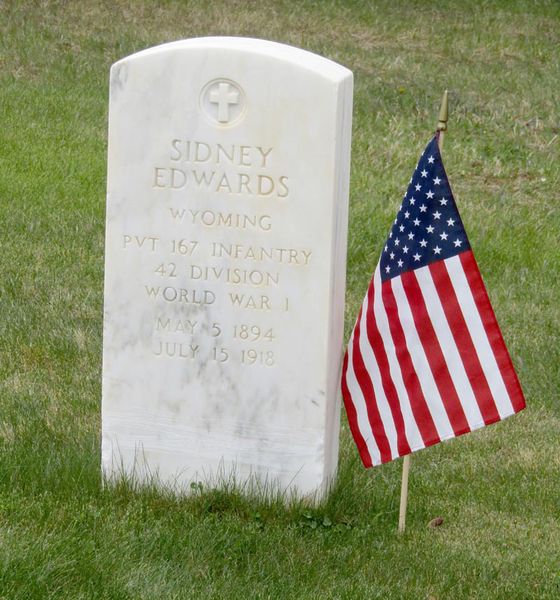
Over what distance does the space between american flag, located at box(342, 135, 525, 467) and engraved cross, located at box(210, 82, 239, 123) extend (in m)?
0.76

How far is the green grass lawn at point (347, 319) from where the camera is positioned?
14.8ft

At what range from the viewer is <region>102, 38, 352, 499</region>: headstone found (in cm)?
476

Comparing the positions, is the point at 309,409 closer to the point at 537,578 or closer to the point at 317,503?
the point at 317,503

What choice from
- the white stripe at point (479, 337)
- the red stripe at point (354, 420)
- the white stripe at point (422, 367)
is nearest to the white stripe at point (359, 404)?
the red stripe at point (354, 420)

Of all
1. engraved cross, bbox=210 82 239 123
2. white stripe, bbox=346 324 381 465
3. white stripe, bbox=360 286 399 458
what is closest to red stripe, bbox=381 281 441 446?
white stripe, bbox=360 286 399 458

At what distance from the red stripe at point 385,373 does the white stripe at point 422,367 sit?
0.41 feet

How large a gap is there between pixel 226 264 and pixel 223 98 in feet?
2.11

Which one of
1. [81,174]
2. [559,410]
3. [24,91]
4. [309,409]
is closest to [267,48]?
[309,409]

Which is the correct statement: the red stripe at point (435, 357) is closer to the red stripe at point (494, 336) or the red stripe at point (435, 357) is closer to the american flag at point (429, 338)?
the american flag at point (429, 338)

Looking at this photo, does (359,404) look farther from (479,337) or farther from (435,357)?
(479,337)

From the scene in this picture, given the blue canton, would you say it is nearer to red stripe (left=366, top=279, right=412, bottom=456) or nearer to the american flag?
the american flag

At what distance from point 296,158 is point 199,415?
3.65ft

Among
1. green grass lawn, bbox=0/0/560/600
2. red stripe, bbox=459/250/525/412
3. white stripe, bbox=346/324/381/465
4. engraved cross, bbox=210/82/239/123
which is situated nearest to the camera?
green grass lawn, bbox=0/0/560/600

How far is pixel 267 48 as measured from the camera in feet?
15.7
